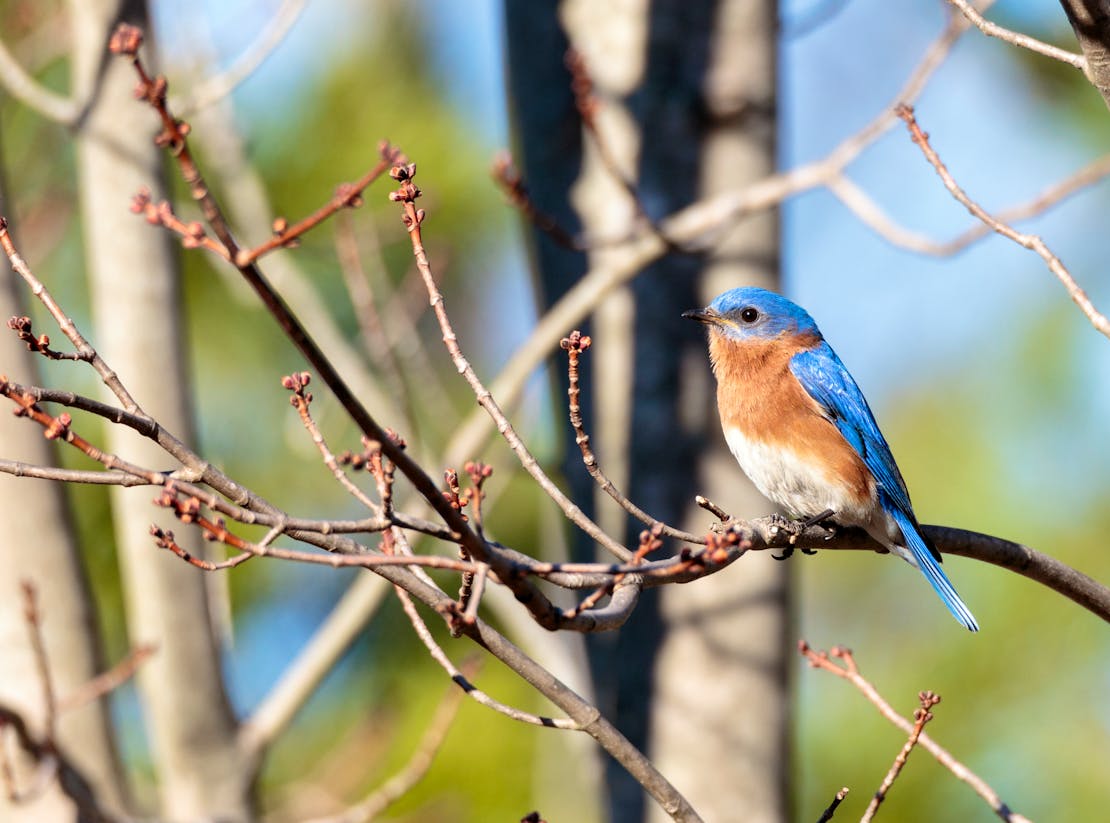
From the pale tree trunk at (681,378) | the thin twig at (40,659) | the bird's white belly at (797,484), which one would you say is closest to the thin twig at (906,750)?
the bird's white belly at (797,484)

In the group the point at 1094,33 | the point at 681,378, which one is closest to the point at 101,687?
the point at 681,378

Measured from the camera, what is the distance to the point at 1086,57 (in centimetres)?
217

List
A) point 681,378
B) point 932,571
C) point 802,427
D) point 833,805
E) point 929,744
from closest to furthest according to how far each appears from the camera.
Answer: point 833,805 → point 929,744 → point 932,571 → point 802,427 → point 681,378

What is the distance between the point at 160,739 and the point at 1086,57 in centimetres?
347

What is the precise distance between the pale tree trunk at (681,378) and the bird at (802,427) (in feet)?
1.04

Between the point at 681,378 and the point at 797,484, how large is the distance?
2.90 feet

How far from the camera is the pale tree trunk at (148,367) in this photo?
4.10 metres

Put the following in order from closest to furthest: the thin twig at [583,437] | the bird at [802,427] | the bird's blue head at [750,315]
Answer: the thin twig at [583,437]
the bird at [802,427]
the bird's blue head at [750,315]

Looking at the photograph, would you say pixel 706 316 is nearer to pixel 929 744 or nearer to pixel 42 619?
pixel 929 744

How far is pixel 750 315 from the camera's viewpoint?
13.1 feet

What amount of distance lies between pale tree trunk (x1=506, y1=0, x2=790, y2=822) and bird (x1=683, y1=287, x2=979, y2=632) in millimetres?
318

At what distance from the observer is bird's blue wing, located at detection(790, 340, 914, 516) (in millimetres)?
3783

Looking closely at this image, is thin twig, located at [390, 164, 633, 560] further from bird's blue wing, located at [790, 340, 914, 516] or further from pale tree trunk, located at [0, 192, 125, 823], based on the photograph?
pale tree trunk, located at [0, 192, 125, 823]

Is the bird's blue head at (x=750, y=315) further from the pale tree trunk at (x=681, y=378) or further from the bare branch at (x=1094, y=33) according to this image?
the bare branch at (x=1094, y=33)
